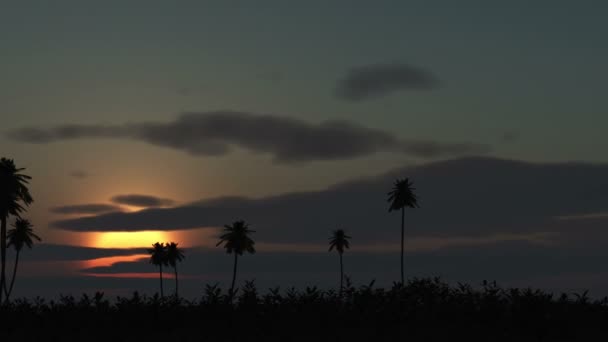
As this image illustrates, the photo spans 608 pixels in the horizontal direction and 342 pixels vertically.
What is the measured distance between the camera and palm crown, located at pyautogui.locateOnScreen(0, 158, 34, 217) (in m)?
73.8

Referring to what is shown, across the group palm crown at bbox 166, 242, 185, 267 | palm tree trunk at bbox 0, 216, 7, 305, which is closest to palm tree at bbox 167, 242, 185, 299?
palm crown at bbox 166, 242, 185, 267

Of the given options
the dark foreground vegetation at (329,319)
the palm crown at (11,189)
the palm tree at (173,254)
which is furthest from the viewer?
the palm tree at (173,254)

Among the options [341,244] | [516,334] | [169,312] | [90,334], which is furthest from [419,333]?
[341,244]

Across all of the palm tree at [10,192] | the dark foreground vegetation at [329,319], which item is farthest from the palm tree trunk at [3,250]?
the dark foreground vegetation at [329,319]

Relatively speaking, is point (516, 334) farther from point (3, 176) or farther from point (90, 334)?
point (3, 176)

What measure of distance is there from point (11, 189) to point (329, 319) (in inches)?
2096

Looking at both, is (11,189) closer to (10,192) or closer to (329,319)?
(10,192)

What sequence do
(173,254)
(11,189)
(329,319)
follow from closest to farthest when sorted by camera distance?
(329,319), (11,189), (173,254)

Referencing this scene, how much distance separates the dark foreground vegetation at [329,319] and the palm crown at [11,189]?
43.2 metres

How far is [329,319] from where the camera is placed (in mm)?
29484

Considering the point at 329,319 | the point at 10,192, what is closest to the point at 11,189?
the point at 10,192

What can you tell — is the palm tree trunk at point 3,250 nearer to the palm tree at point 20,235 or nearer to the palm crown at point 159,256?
the palm tree at point 20,235

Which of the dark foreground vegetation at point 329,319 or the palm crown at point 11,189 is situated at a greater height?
the palm crown at point 11,189

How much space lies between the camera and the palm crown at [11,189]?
7375 centimetres
